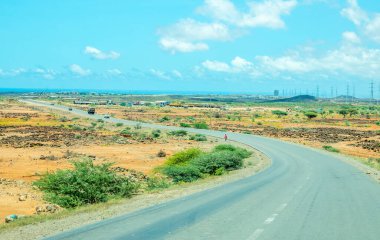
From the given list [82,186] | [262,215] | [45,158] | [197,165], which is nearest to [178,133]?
[45,158]

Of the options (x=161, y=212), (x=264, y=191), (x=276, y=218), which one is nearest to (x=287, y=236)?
(x=276, y=218)

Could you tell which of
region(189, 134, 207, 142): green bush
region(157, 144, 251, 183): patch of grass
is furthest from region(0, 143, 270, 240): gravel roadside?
region(189, 134, 207, 142): green bush

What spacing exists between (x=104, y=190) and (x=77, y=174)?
1.17m

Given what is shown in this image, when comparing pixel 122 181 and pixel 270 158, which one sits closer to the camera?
pixel 122 181

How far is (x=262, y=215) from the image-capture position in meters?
13.1

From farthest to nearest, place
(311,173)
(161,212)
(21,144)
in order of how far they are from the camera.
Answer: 1. (21,144)
2. (311,173)
3. (161,212)

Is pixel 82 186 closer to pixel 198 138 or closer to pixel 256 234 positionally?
pixel 256 234

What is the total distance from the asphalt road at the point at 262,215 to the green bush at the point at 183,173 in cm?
433

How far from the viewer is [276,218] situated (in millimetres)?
12664

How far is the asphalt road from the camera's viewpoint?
417 inches

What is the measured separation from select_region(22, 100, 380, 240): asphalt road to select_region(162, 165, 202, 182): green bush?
4.33m

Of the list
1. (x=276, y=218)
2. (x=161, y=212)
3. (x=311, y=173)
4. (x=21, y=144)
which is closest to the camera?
(x=276, y=218)

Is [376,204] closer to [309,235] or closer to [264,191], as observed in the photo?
[264,191]

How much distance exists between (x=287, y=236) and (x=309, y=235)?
517mm
